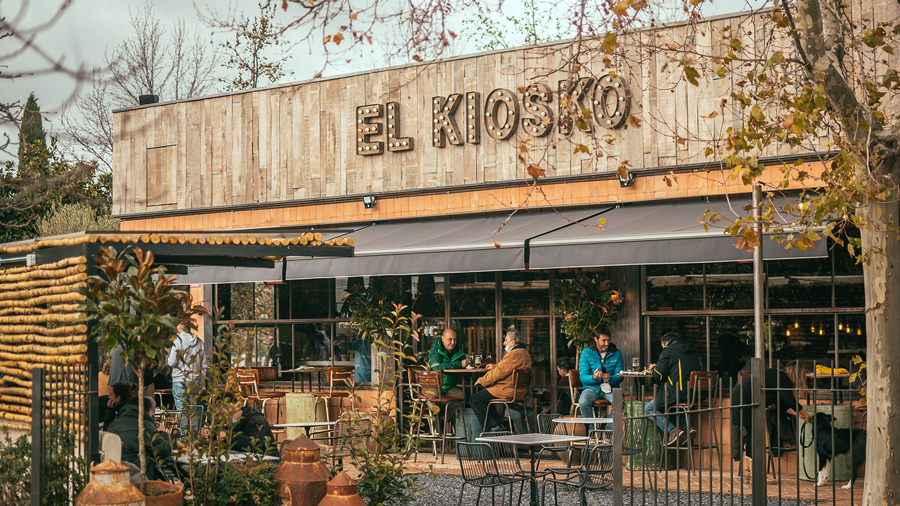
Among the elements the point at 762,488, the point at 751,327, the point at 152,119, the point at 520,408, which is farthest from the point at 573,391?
the point at 152,119

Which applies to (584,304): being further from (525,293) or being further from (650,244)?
(650,244)

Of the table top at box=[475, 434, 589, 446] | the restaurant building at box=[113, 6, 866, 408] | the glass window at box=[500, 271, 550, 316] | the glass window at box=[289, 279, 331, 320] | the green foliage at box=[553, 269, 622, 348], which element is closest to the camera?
the table top at box=[475, 434, 589, 446]

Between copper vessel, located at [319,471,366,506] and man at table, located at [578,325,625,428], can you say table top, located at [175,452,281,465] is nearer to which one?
copper vessel, located at [319,471,366,506]

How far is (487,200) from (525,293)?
4.22 ft

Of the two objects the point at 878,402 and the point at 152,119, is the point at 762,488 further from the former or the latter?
the point at 152,119

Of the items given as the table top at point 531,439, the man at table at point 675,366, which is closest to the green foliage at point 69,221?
the man at table at point 675,366

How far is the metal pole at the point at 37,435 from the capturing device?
20.2ft

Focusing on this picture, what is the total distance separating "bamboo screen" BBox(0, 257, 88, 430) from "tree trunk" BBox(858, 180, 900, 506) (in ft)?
17.2

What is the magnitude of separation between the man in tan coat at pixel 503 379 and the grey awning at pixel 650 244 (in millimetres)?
1142

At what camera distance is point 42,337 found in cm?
743

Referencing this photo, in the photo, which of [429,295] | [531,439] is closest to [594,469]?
[531,439]

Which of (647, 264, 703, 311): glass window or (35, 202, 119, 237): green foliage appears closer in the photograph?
(647, 264, 703, 311): glass window

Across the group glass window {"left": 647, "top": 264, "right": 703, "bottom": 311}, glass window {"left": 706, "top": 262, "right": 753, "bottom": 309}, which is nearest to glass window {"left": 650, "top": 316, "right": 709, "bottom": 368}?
glass window {"left": 647, "top": 264, "right": 703, "bottom": 311}

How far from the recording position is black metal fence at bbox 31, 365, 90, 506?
20.3 feet
